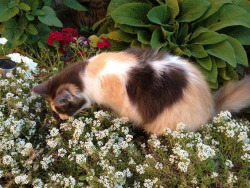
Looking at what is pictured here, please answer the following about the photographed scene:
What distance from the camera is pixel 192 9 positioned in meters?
3.69

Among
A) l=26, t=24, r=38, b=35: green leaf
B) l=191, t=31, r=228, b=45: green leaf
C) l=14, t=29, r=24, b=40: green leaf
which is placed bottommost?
l=14, t=29, r=24, b=40: green leaf

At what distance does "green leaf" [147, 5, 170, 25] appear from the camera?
355cm

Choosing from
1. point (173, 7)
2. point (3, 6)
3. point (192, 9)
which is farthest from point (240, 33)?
point (3, 6)

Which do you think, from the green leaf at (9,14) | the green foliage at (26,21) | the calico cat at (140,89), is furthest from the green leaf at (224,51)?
the green leaf at (9,14)

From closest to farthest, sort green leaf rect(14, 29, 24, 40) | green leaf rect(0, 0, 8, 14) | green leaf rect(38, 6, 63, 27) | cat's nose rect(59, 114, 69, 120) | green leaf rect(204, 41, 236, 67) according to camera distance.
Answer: cat's nose rect(59, 114, 69, 120) → green leaf rect(204, 41, 236, 67) → green leaf rect(0, 0, 8, 14) → green leaf rect(38, 6, 63, 27) → green leaf rect(14, 29, 24, 40)

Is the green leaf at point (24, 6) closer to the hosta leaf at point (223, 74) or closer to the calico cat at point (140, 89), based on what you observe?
the calico cat at point (140, 89)

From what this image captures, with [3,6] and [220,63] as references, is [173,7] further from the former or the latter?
[3,6]

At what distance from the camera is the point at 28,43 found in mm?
4219

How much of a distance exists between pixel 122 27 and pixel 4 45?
4.92 ft

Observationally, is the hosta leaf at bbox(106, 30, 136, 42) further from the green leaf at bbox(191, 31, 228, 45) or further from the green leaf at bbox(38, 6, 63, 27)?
the green leaf at bbox(191, 31, 228, 45)

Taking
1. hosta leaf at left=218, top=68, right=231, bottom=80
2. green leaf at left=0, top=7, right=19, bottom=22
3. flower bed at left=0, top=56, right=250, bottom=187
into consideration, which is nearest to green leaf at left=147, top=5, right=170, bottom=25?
hosta leaf at left=218, top=68, right=231, bottom=80

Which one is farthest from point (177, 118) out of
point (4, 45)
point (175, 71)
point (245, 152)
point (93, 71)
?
point (4, 45)

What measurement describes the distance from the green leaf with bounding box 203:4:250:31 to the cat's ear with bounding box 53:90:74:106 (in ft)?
6.51

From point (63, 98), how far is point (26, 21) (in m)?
1.85
